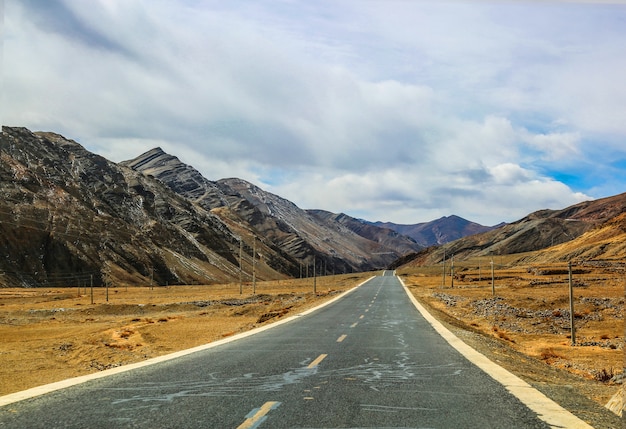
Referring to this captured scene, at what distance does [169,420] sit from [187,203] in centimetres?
15994

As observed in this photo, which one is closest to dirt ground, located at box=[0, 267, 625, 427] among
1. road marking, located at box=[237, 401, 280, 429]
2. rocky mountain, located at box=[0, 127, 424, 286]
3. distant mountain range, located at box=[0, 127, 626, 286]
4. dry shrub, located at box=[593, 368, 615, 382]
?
dry shrub, located at box=[593, 368, 615, 382]

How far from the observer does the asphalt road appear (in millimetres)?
6027

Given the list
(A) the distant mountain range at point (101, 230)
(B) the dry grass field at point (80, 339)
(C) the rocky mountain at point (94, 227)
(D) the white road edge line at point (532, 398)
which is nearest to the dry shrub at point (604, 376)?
(D) the white road edge line at point (532, 398)

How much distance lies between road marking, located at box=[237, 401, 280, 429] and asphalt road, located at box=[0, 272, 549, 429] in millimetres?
12

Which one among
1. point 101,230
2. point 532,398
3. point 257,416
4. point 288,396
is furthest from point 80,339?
point 101,230

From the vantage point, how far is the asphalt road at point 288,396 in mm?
6027

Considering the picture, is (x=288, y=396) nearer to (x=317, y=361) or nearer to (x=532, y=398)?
(x=532, y=398)

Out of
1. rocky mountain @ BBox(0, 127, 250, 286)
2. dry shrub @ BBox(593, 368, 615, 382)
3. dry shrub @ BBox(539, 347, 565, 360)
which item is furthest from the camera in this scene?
rocky mountain @ BBox(0, 127, 250, 286)

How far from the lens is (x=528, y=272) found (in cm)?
9931

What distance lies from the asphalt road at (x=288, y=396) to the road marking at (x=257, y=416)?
1 centimetres

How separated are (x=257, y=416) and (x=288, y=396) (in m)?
1.18

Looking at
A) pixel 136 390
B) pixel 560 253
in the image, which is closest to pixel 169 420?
pixel 136 390

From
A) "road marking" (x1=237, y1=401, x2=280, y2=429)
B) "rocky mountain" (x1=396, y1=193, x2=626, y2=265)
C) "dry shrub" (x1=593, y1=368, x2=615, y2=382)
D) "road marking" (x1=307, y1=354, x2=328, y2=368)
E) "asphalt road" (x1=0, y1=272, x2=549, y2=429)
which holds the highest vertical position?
"rocky mountain" (x1=396, y1=193, x2=626, y2=265)

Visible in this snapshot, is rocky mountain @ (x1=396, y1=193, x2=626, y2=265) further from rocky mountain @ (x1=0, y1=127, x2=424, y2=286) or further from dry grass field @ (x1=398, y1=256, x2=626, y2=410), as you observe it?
rocky mountain @ (x1=0, y1=127, x2=424, y2=286)
